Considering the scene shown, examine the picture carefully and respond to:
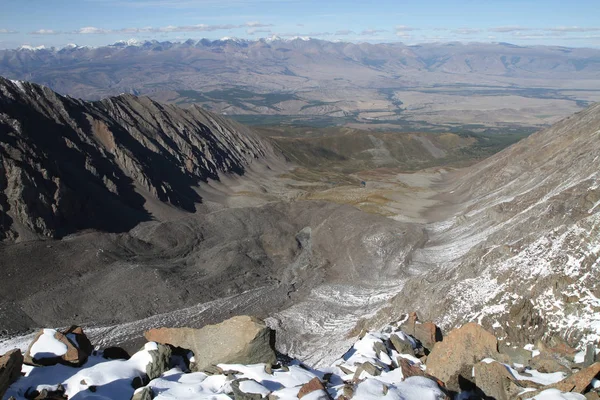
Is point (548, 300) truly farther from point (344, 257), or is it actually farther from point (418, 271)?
point (344, 257)

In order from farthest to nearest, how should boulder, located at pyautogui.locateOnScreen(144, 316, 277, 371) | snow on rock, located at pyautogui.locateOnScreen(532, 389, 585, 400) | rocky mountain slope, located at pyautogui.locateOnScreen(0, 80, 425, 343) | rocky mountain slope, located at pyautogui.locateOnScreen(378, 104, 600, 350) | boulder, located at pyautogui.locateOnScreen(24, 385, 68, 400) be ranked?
rocky mountain slope, located at pyautogui.locateOnScreen(0, 80, 425, 343), rocky mountain slope, located at pyautogui.locateOnScreen(378, 104, 600, 350), boulder, located at pyautogui.locateOnScreen(144, 316, 277, 371), boulder, located at pyautogui.locateOnScreen(24, 385, 68, 400), snow on rock, located at pyautogui.locateOnScreen(532, 389, 585, 400)

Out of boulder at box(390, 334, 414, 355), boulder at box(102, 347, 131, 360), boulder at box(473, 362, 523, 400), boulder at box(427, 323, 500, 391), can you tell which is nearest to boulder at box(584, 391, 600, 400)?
boulder at box(473, 362, 523, 400)

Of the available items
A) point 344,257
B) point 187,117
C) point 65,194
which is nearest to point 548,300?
point 344,257

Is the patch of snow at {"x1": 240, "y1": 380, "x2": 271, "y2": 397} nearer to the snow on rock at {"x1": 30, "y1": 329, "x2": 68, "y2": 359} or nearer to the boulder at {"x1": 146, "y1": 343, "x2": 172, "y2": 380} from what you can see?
the boulder at {"x1": 146, "y1": 343, "x2": 172, "y2": 380}

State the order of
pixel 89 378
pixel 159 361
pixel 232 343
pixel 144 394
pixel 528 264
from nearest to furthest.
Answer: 1. pixel 144 394
2. pixel 89 378
3. pixel 159 361
4. pixel 232 343
5. pixel 528 264

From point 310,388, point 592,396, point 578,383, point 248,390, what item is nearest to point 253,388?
point 248,390

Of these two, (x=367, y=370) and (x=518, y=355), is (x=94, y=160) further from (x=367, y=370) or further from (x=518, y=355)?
(x=518, y=355)
